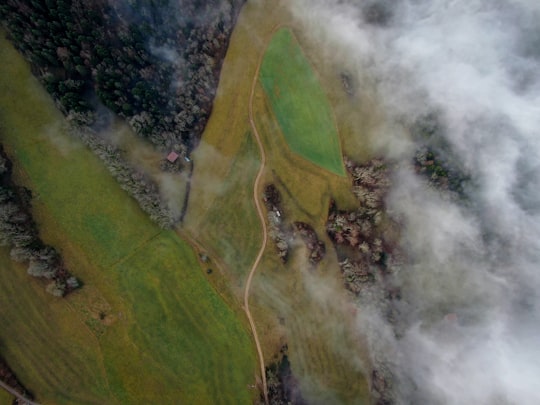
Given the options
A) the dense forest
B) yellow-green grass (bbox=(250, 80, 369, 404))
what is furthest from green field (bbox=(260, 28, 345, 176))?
the dense forest

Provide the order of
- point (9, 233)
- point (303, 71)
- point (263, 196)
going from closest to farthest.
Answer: point (9, 233)
point (263, 196)
point (303, 71)

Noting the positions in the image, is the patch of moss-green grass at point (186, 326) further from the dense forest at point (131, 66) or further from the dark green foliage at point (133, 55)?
the dark green foliage at point (133, 55)

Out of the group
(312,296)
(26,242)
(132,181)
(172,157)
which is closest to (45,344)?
(26,242)

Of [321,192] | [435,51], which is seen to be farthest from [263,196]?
[435,51]

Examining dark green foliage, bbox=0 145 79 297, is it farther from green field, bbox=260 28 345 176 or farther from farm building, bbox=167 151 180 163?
green field, bbox=260 28 345 176

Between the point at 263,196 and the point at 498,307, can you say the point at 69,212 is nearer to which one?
the point at 263,196

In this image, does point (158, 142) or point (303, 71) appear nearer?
point (158, 142)
